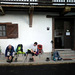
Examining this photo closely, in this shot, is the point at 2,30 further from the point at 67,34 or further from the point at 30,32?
the point at 67,34

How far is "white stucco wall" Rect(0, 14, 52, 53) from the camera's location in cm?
779

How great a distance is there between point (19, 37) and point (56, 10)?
3495 millimetres

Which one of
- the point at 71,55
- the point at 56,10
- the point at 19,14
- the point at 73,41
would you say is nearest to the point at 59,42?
the point at 73,41

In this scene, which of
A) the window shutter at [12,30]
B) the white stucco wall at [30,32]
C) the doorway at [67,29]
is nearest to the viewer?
the window shutter at [12,30]

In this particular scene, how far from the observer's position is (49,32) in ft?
26.3

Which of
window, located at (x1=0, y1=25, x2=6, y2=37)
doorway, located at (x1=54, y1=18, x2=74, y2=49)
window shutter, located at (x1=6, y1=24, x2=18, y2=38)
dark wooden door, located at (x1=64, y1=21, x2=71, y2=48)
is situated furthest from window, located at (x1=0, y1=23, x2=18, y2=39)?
dark wooden door, located at (x1=64, y1=21, x2=71, y2=48)

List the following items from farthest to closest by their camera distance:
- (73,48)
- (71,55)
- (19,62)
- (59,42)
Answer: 1. (59,42)
2. (73,48)
3. (71,55)
4. (19,62)

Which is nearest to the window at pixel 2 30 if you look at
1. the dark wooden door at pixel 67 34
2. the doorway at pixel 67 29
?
the doorway at pixel 67 29

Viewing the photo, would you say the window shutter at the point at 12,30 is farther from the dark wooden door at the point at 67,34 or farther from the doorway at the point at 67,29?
the dark wooden door at the point at 67,34

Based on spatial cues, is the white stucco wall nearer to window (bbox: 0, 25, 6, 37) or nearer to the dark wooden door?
window (bbox: 0, 25, 6, 37)

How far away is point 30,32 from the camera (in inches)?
311

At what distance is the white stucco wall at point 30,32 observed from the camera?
779 centimetres

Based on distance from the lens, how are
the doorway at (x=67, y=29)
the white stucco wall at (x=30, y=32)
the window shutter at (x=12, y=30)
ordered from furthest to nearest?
1. the doorway at (x=67, y=29)
2. the white stucco wall at (x=30, y=32)
3. the window shutter at (x=12, y=30)

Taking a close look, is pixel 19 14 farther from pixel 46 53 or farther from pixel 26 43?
pixel 46 53
